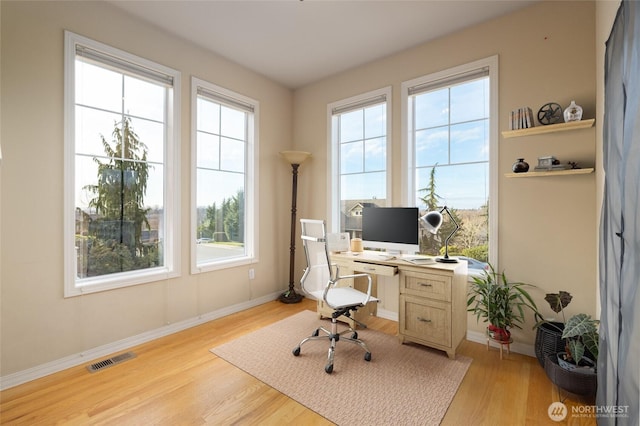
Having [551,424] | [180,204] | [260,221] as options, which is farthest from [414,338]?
[180,204]

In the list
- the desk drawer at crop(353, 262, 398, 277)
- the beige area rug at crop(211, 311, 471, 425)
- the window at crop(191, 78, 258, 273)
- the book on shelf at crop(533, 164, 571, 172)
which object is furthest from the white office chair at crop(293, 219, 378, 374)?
the book on shelf at crop(533, 164, 571, 172)

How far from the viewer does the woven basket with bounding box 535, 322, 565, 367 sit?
6.97 ft

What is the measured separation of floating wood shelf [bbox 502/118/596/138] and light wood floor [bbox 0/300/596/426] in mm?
1880

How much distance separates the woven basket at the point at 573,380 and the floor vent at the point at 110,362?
3.19m

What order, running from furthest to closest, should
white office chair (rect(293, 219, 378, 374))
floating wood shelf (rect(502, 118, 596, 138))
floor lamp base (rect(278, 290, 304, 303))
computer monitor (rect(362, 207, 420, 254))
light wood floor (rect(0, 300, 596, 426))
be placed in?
floor lamp base (rect(278, 290, 304, 303))
computer monitor (rect(362, 207, 420, 254))
white office chair (rect(293, 219, 378, 374))
floating wood shelf (rect(502, 118, 596, 138))
light wood floor (rect(0, 300, 596, 426))

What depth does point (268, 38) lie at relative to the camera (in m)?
3.04

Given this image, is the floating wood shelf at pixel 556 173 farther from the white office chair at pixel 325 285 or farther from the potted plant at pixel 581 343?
the white office chair at pixel 325 285

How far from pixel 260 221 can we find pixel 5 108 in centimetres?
247

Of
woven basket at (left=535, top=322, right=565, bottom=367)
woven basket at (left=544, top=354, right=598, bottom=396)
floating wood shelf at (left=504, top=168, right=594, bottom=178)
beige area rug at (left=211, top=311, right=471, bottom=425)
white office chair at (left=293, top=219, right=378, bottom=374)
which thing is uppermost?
floating wood shelf at (left=504, top=168, right=594, bottom=178)

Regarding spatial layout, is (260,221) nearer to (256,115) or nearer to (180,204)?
(180,204)

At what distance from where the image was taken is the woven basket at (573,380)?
1.82 metres

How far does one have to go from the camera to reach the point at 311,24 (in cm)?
282

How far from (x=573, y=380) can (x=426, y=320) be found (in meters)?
0.98

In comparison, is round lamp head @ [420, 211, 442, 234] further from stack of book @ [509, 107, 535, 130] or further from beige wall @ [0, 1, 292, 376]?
beige wall @ [0, 1, 292, 376]
